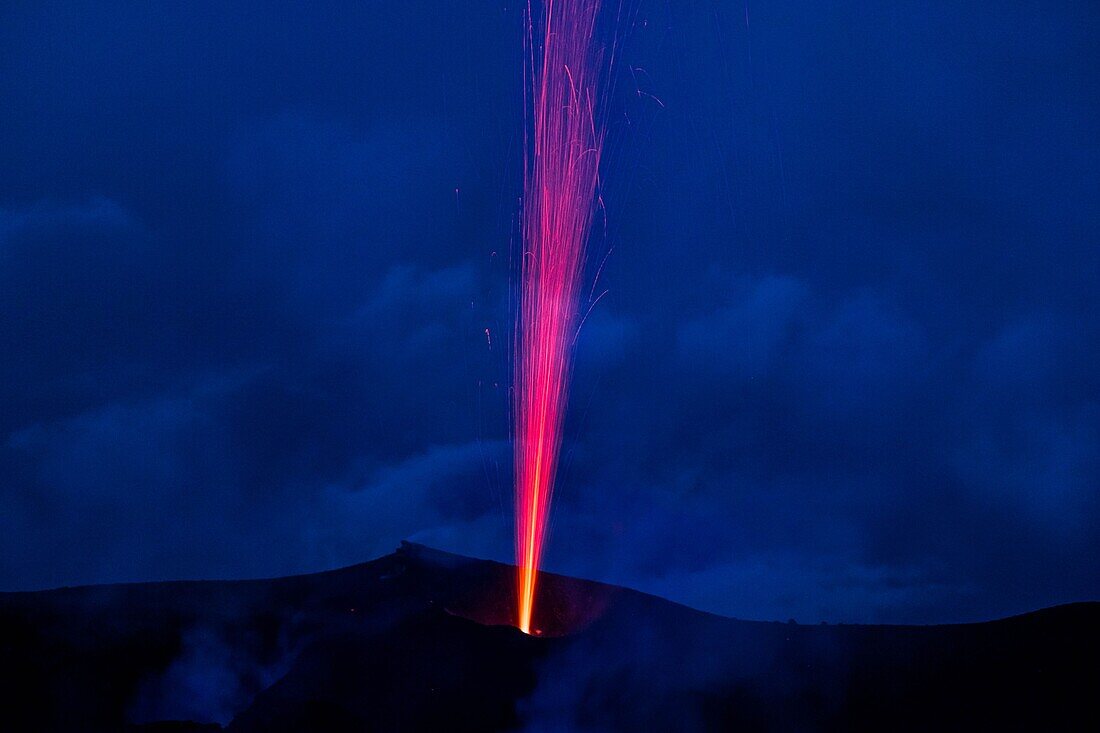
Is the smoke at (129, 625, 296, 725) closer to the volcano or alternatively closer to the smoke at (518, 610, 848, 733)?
the volcano

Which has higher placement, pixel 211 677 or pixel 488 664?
pixel 488 664

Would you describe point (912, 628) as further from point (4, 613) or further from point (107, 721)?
point (4, 613)

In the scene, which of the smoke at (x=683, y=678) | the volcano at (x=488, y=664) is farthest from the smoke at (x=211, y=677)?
the smoke at (x=683, y=678)

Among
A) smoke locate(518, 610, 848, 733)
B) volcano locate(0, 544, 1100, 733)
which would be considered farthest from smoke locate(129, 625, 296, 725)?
smoke locate(518, 610, 848, 733)

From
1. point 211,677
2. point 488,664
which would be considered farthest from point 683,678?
point 211,677

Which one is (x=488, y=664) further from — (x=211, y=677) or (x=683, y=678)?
(x=211, y=677)

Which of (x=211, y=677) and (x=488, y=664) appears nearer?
(x=488, y=664)

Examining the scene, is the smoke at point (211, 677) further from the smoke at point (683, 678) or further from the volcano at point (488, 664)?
the smoke at point (683, 678)

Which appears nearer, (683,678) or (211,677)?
(683,678)
